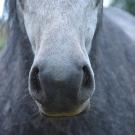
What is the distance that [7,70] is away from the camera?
9.64 ft

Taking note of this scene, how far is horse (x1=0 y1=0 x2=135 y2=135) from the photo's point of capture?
2.02 metres

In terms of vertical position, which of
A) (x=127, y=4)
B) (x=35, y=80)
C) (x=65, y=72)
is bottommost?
(x=127, y=4)

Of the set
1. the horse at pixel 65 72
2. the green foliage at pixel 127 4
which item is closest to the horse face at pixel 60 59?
the horse at pixel 65 72

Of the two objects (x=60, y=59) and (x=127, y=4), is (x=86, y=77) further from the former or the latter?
(x=127, y=4)

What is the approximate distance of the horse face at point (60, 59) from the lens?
1978 mm

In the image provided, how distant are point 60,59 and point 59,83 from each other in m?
0.10

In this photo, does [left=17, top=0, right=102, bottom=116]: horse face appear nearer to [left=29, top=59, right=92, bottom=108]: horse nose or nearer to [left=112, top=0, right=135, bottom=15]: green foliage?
[left=29, top=59, right=92, bottom=108]: horse nose

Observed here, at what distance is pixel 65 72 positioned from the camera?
196 centimetres

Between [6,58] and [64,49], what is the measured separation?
3.29ft

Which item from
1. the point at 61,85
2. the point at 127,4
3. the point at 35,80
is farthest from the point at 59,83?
the point at 127,4

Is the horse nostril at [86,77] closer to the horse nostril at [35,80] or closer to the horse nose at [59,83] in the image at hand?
the horse nose at [59,83]

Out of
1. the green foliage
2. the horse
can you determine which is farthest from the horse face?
the green foliage

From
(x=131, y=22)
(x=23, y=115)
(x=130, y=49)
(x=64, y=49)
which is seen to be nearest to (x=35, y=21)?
(x=64, y=49)

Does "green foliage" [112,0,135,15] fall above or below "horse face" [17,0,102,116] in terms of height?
below
